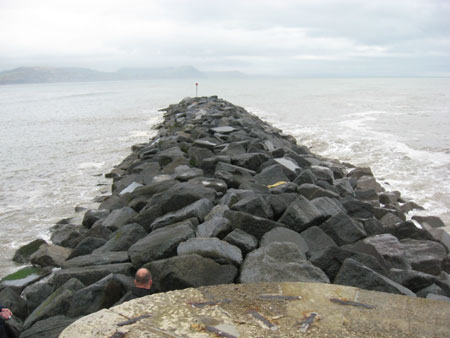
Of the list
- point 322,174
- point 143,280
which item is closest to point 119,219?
point 143,280

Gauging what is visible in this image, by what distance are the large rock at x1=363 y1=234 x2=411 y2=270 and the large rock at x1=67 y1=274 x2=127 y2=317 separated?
9.27ft

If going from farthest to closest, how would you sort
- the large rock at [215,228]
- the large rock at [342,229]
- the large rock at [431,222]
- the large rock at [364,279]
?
the large rock at [431,222] < the large rock at [342,229] < the large rock at [215,228] < the large rock at [364,279]

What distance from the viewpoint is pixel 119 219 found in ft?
19.7

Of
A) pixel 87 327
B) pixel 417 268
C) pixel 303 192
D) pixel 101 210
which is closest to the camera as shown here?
pixel 87 327

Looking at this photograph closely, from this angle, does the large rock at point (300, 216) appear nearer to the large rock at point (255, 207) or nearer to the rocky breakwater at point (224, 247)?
the rocky breakwater at point (224, 247)

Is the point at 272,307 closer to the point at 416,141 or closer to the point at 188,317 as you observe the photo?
the point at 188,317

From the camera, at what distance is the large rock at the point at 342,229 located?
481 cm

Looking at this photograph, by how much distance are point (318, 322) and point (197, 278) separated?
120cm

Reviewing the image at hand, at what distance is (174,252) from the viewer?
167 inches

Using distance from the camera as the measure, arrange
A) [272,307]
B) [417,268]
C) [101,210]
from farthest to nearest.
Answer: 1. [101,210]
2. [417,268]
3. [272,307]

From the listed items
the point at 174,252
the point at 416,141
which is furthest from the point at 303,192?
the point at 416,141

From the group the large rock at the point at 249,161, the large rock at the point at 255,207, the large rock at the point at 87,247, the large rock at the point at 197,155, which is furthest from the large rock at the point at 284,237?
the large rock at the point at 197,155

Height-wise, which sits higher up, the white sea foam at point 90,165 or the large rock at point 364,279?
the large rock at point 364,279

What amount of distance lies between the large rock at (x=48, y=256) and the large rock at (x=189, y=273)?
2353mm
